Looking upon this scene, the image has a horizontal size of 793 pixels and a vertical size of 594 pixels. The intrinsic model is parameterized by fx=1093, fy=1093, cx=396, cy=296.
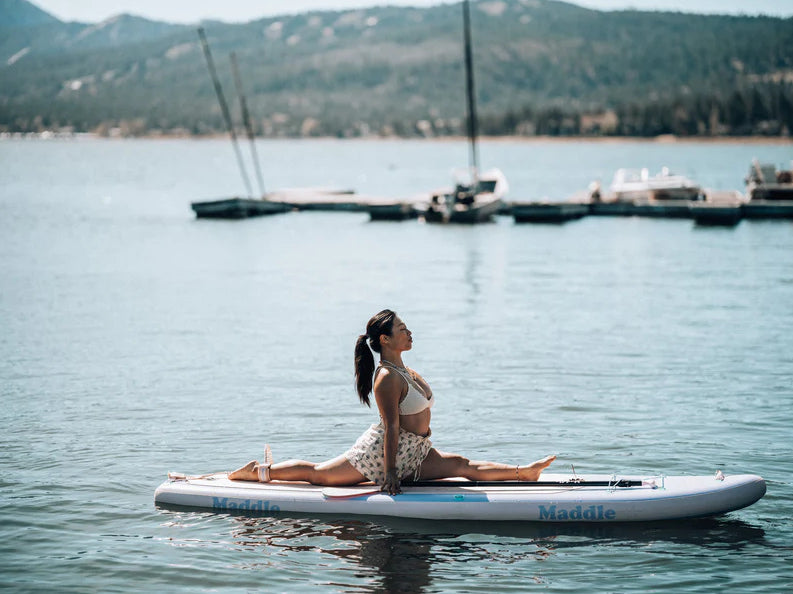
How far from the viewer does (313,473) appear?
34.7ft

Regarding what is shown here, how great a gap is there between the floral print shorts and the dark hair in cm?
45

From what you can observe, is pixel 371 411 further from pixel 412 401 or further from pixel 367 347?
pixel 367 347

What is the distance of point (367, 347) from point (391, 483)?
4.47ft

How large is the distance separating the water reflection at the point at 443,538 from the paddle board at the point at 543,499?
0.18 m

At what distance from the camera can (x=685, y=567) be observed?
978cm

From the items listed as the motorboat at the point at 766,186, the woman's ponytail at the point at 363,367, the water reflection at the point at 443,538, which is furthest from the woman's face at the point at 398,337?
the motorboat at the point at 766,186

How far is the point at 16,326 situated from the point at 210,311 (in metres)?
4.83

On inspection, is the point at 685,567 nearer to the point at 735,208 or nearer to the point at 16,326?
the point at 16,326

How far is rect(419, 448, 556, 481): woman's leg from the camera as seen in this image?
10.3 m

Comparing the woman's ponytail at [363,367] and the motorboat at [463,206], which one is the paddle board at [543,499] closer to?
the woman's ponytail at [363,367]

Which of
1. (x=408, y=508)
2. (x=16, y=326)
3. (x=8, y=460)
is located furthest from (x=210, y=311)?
(x=408, y=508)

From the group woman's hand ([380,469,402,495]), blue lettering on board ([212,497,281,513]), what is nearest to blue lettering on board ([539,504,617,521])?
woman's hand ([380,469,402,495])

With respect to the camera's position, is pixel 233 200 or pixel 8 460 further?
pixel 233 200

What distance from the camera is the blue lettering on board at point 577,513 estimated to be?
1020cm
